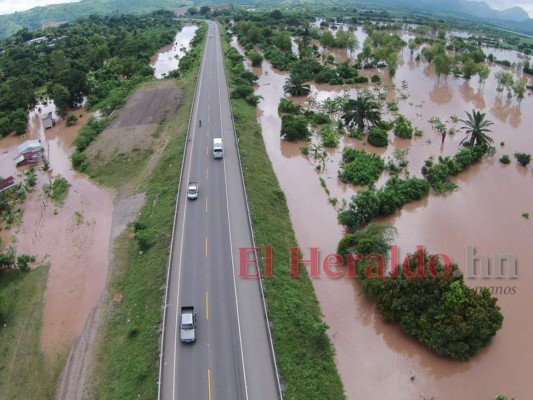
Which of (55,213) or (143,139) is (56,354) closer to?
(55,213)

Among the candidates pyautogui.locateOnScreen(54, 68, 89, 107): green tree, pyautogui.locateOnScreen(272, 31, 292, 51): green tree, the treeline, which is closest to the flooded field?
the treeline

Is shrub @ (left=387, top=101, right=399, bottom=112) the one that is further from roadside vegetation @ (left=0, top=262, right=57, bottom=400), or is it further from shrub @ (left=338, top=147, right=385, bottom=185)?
roadside vegetation @ (left=0, top=262, right=57, bottom=400)

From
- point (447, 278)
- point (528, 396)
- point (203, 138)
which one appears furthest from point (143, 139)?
point (528, 396)

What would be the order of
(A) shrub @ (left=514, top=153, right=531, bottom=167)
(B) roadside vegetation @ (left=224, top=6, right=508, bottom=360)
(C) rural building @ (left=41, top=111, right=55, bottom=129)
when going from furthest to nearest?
1. (C) rural building @ (left=41, top=111, right=55, bottom=129)
2. (A) shrub @ (left=514, top=153, right=531, bottom=167)
3. (B) roadside vegetation @ (left=224, top=6, right=508, bottom=360)

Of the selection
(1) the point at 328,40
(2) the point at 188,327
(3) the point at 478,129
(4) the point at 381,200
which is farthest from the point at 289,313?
(1) the point at 328,40

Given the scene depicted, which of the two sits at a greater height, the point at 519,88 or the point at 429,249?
the point at 519,88

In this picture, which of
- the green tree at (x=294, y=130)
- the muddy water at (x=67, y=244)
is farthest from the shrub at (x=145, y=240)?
the green tree at (x=294, y=130)

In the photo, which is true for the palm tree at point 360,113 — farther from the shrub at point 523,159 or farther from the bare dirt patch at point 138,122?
the bare dirt patch at point 138,122
